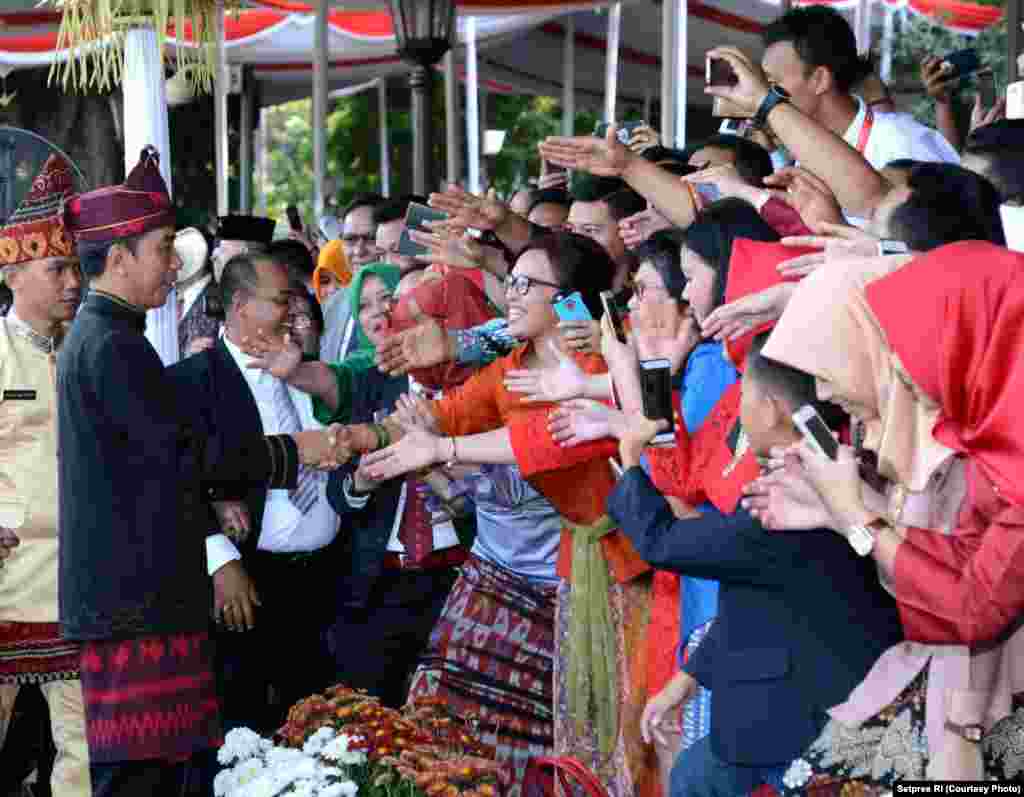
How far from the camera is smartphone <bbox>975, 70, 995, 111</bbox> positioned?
21.3 ft

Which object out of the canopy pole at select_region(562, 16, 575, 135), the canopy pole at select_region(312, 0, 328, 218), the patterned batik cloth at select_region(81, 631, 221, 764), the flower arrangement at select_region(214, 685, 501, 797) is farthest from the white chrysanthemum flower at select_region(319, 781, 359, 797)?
the canopy pole at select_region(562, 16, 575, 135)

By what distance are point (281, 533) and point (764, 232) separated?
2276 mm

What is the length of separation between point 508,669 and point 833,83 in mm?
2033

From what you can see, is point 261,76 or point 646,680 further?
point 261,76

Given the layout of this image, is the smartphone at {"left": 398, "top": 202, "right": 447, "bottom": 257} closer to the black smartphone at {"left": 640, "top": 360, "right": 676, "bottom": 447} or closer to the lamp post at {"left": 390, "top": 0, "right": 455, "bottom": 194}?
the black smartphone at {"left": 640, "top": 360, "right": 676, "bottom": 447}

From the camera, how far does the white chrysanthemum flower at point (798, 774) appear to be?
9.77 ft

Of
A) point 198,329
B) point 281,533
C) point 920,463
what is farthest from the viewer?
point 198,329

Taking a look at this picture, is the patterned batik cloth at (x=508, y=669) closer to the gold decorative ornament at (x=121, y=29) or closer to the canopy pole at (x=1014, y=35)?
the gold decorative ornament at (x=121, y=29)

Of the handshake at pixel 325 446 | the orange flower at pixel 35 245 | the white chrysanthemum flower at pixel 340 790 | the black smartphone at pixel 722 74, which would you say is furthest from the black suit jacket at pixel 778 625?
the orange flower at pixel 35 245

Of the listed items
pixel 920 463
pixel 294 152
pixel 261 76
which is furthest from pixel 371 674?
pixel 294 152

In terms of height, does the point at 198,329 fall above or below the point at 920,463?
below

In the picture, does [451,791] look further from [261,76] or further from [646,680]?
[261,76]

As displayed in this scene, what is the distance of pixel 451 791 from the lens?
12.9 ft

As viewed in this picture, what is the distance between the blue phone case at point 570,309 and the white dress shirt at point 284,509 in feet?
3.79
